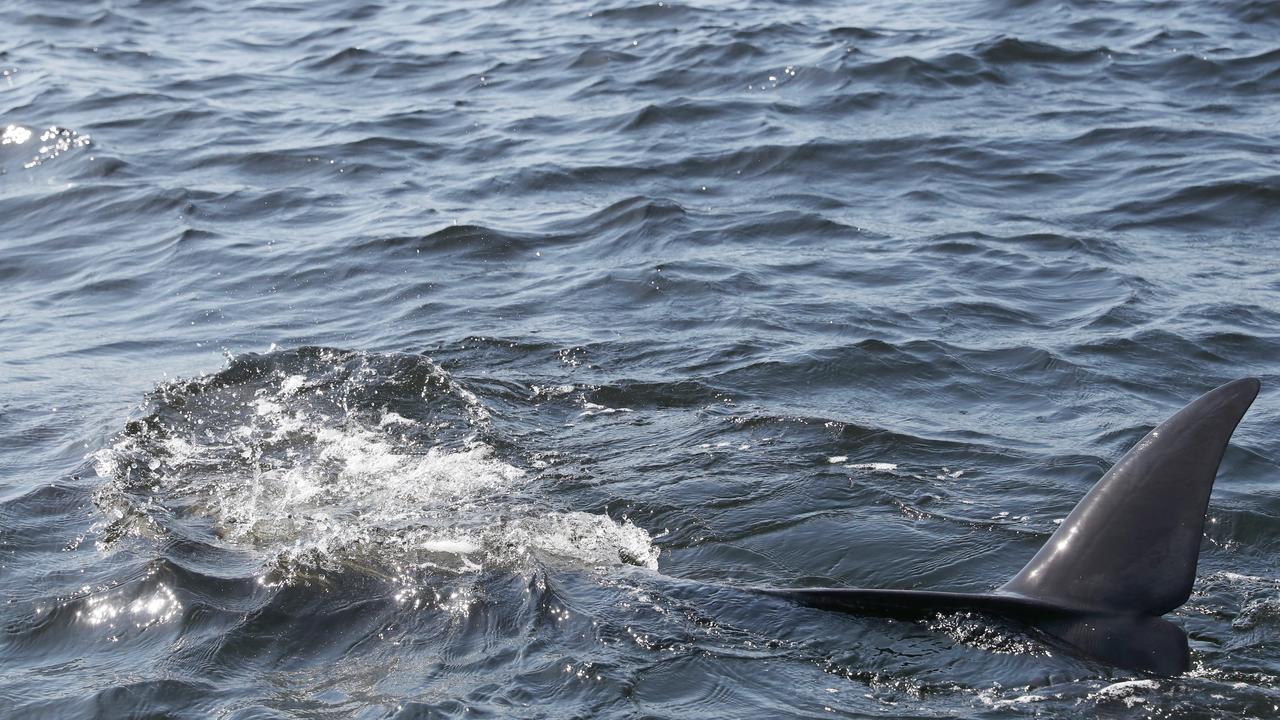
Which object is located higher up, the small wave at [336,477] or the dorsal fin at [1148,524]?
the dorsal fin at [1148,524]

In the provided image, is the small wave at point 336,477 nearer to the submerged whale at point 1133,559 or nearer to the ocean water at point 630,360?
the ocean water at point 630,360

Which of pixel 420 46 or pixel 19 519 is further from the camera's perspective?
pixel 420 46

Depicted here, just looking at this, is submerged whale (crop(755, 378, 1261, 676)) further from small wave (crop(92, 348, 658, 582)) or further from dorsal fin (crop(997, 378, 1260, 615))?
small wave (crop(92, 348, 658, 582))

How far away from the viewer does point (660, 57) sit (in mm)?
16766

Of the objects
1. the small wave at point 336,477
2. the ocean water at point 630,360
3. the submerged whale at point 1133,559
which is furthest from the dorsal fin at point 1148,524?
the small wave at point 336,477

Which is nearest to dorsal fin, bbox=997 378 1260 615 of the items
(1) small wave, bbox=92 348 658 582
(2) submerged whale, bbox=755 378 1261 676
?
(2) submerged whale, bbox=755 378 1261 676

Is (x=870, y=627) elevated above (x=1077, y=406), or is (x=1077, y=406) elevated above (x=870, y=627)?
(x=870, y=627)

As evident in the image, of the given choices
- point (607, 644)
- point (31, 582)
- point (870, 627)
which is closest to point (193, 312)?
point (31, 582)

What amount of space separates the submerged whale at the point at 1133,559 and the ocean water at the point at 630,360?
128mm

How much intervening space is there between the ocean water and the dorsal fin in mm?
287

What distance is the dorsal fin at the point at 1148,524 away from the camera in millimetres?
5012

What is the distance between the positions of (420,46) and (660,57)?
3.62m

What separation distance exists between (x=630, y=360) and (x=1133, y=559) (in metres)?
4.38

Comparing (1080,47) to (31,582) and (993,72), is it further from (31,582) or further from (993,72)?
(31,582)
